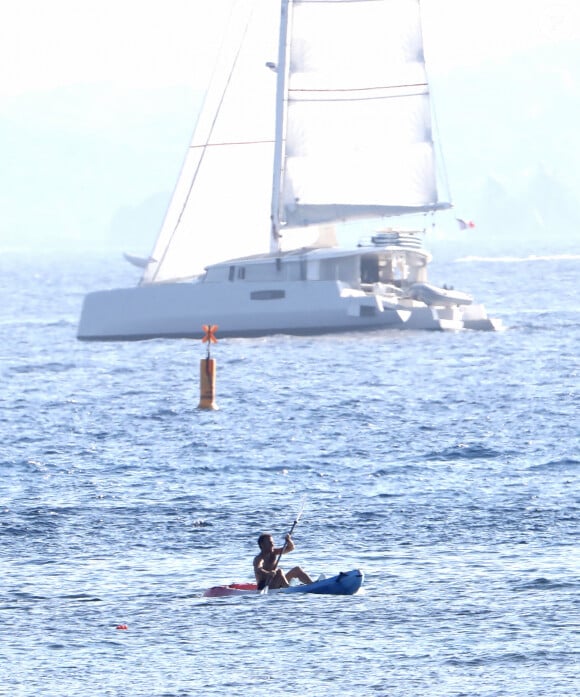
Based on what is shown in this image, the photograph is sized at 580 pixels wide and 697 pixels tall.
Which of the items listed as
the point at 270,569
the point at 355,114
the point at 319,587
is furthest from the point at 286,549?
the point at 355,114

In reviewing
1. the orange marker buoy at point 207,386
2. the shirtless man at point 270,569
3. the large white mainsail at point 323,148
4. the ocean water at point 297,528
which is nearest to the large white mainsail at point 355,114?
the large white mainsail at point 323,148

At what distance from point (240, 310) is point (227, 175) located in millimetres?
5885

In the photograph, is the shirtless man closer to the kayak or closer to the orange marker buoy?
the kayak

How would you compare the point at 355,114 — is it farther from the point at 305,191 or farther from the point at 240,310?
Answer: the point at 240,310

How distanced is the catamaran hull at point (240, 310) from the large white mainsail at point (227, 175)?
1.10 m

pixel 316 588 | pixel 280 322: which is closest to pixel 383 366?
pixel 280 322

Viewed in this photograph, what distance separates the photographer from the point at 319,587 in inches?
1060

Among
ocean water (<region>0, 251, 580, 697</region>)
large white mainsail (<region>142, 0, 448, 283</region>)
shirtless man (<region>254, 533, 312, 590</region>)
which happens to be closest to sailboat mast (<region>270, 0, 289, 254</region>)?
large white mainsail (<region>142, 0, 448, 283</region>)

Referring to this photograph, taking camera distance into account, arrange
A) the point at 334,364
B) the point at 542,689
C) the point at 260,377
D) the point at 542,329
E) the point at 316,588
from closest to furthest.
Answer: the point at 542,689 → the point at 316,588 → the point at 260,377 → the point at 334,364 → the point at 542,329

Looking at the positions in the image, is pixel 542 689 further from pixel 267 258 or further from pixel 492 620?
pixel 267 258

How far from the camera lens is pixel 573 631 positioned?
24.6 m

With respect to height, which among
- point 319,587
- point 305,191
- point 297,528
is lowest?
point 319,587

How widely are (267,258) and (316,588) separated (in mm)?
43667

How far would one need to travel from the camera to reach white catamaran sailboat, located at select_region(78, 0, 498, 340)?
69.9m
